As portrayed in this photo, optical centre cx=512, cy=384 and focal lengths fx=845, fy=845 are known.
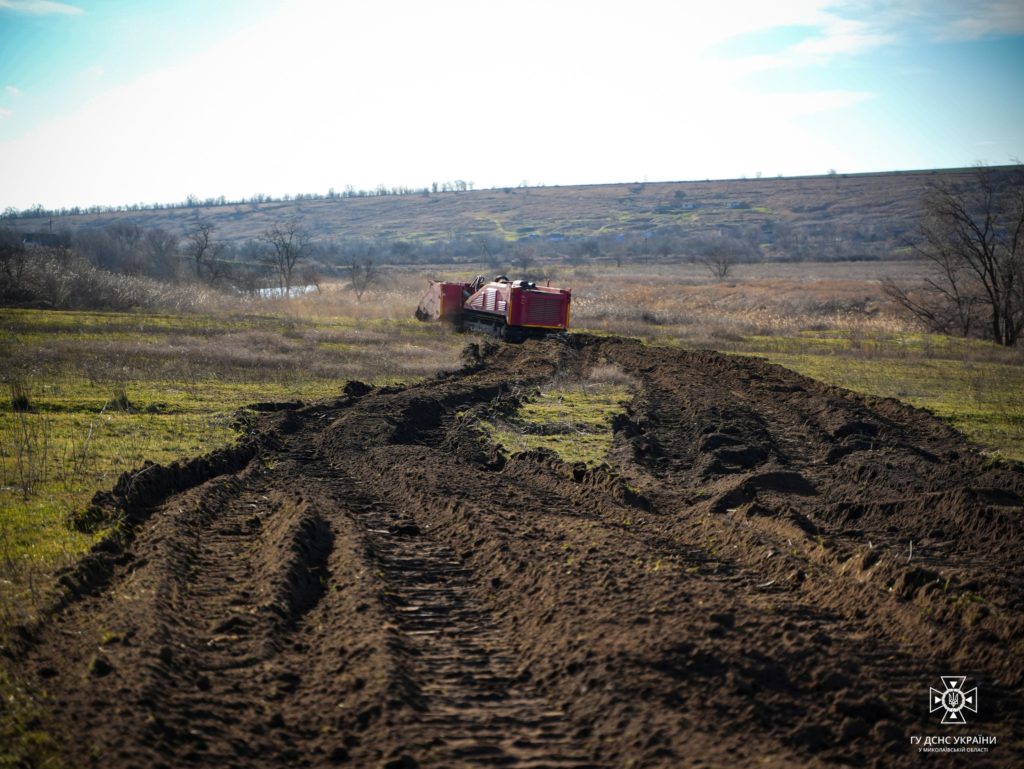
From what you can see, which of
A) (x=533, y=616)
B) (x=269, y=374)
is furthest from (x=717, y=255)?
(x=533, y=616)

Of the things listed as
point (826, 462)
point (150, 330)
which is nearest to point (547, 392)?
point (826, 462)

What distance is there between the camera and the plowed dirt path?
5008 millimetres

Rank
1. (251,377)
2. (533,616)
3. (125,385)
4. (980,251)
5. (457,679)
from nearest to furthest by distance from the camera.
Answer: (457,679) < (533,616) < (125,385) < (251,377) < (980,251)

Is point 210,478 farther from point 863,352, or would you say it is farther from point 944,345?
point 944,345

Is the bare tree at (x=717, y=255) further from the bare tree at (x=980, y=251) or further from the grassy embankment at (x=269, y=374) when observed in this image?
the bare tree at (x=980, y=251)

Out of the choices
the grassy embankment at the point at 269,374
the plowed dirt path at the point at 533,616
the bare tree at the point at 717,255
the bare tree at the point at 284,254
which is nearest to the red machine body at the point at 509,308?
the grassy embankment at the point at 269,374

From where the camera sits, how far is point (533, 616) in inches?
267

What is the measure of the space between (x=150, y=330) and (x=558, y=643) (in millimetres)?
28712

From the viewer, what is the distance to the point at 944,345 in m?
33.4

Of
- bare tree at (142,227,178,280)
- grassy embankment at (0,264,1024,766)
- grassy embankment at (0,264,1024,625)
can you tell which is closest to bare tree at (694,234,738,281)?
grassy embankment at (0,264,1024,625)

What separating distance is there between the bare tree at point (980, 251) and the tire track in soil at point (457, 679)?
3532cm

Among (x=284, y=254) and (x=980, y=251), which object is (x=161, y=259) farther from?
(x=980, y=251)

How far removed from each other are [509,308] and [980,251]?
2216 centimetres

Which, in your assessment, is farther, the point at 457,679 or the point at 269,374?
the point at 269,374
